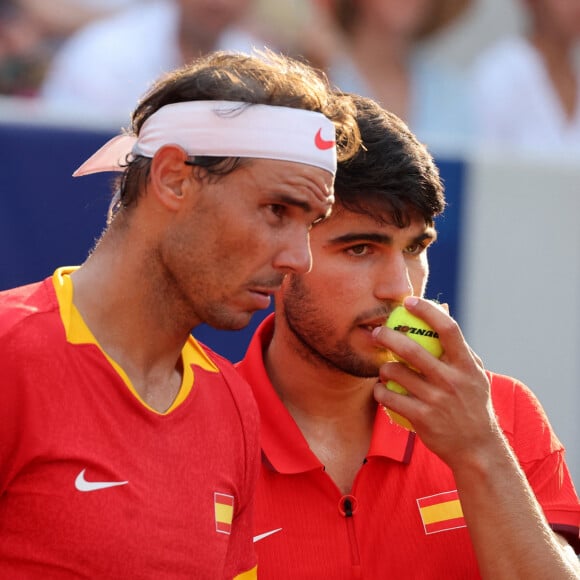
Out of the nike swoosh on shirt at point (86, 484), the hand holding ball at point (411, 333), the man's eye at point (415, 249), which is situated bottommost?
the nike swoosh on shirt at point (86, 484)

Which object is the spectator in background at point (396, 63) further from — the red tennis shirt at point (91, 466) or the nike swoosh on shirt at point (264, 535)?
the red tennis shirt at point (91, 466)

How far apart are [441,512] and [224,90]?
1207 millimetres

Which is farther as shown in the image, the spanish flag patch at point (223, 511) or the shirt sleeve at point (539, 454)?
the shirt sleeve at point (539, 454)

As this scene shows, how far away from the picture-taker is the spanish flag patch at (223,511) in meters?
2.32

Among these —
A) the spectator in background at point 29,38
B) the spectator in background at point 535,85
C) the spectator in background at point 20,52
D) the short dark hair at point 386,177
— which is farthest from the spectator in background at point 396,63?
the short dark hair at point 386,177

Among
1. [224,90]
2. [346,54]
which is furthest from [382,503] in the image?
[346,54]

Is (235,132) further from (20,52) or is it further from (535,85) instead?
(535,85)

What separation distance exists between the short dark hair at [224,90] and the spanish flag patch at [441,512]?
3.34 feet

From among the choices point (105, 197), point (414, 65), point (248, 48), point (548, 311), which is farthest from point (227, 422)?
point (414, 65)

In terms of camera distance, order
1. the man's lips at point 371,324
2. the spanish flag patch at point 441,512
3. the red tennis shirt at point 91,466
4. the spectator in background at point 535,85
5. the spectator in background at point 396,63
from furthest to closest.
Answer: the spectator in background at point 535,85, the spectator in background at point 396,63, the man's lips at point 371,324, the spanish flag patch at point 441,512, the red tennis shirt at point 91,466

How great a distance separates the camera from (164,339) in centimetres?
236

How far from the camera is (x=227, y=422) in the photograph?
2447 millimetres

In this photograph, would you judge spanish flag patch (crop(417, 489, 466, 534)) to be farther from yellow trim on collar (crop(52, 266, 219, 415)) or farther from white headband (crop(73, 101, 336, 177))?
white headband (crop(73, 101, 336, 177))

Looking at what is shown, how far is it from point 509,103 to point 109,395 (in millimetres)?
6079
